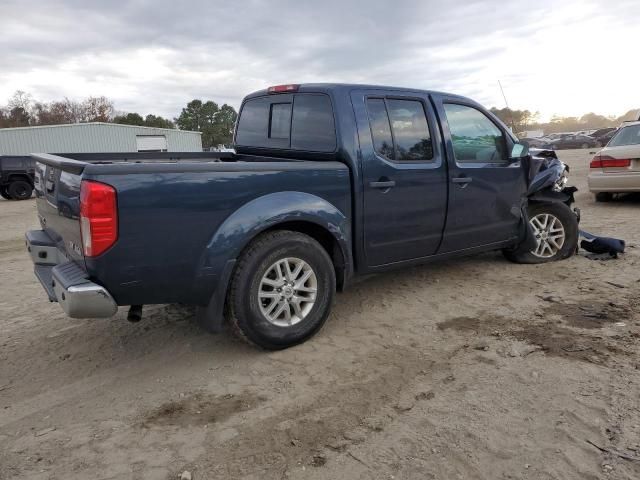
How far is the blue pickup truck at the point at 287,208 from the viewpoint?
9.58 feet

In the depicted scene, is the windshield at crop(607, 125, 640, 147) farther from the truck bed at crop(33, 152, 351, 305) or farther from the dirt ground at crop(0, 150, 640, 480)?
the truck bed at crop(33, 152, 351, 305)

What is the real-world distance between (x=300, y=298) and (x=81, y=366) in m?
1.61

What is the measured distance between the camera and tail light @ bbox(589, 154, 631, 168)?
8.95 meters

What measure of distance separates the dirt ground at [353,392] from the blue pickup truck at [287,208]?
1.43 ft

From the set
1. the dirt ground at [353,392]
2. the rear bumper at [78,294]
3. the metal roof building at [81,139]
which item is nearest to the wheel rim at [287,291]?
the dirt ground at [353,392]

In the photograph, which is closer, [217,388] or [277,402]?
[277,402]

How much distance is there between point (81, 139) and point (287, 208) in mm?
39380

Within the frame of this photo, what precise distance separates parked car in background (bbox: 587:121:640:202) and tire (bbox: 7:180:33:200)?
19.4 metres

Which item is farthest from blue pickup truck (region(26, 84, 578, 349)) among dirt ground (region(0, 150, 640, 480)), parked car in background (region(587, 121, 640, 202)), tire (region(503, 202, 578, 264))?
Result: parked car in background (region(587, 121, 640, 202))

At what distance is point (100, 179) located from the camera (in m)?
2.78

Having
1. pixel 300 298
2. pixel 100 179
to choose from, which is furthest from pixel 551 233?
pixel 100 179

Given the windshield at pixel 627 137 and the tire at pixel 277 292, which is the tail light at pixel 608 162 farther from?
the tire at pixel 277 292

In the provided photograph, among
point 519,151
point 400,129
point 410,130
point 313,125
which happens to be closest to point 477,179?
point 519,151

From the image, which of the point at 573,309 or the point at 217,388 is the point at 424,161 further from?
the point at 217,388
